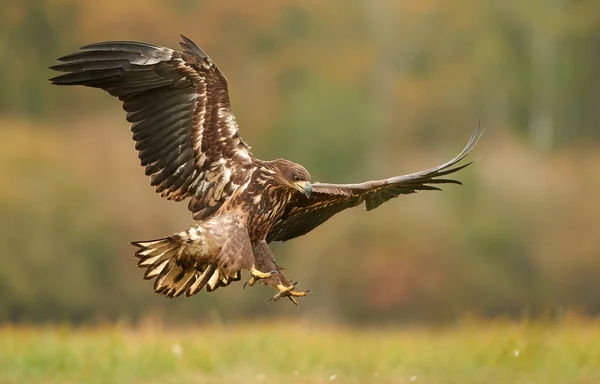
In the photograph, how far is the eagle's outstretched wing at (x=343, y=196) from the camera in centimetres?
598

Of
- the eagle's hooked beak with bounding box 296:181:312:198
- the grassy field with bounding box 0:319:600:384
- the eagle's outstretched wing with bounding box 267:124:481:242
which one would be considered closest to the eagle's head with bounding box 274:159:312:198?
the eagle's hooked beak with bounding box 296:181:312:198

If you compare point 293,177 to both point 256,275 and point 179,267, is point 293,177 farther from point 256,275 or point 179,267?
point 179,267

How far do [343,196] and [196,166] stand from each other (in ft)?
2.99

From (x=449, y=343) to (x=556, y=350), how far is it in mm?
1004

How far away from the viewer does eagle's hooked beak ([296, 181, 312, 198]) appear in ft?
17.9

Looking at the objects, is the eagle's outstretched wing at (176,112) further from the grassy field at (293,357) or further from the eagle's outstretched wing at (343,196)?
the grassy field at (293,357)

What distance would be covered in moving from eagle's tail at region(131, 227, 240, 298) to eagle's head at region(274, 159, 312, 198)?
556mm

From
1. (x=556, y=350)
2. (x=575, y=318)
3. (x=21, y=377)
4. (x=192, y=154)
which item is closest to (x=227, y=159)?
(x=192, y=154)

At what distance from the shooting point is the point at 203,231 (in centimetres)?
537

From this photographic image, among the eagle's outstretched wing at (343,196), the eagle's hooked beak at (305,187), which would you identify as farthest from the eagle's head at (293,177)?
the eagle's outstretched wing at (343,196)

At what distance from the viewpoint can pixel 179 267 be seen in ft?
18.0

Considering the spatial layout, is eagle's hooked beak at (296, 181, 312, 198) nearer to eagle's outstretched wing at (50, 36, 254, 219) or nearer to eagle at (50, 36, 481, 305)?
eagle at (50, 36, 481, 305)

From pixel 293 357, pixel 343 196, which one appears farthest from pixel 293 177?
pixel 293 357

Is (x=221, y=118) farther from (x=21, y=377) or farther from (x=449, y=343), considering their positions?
(x=449, y=343)
